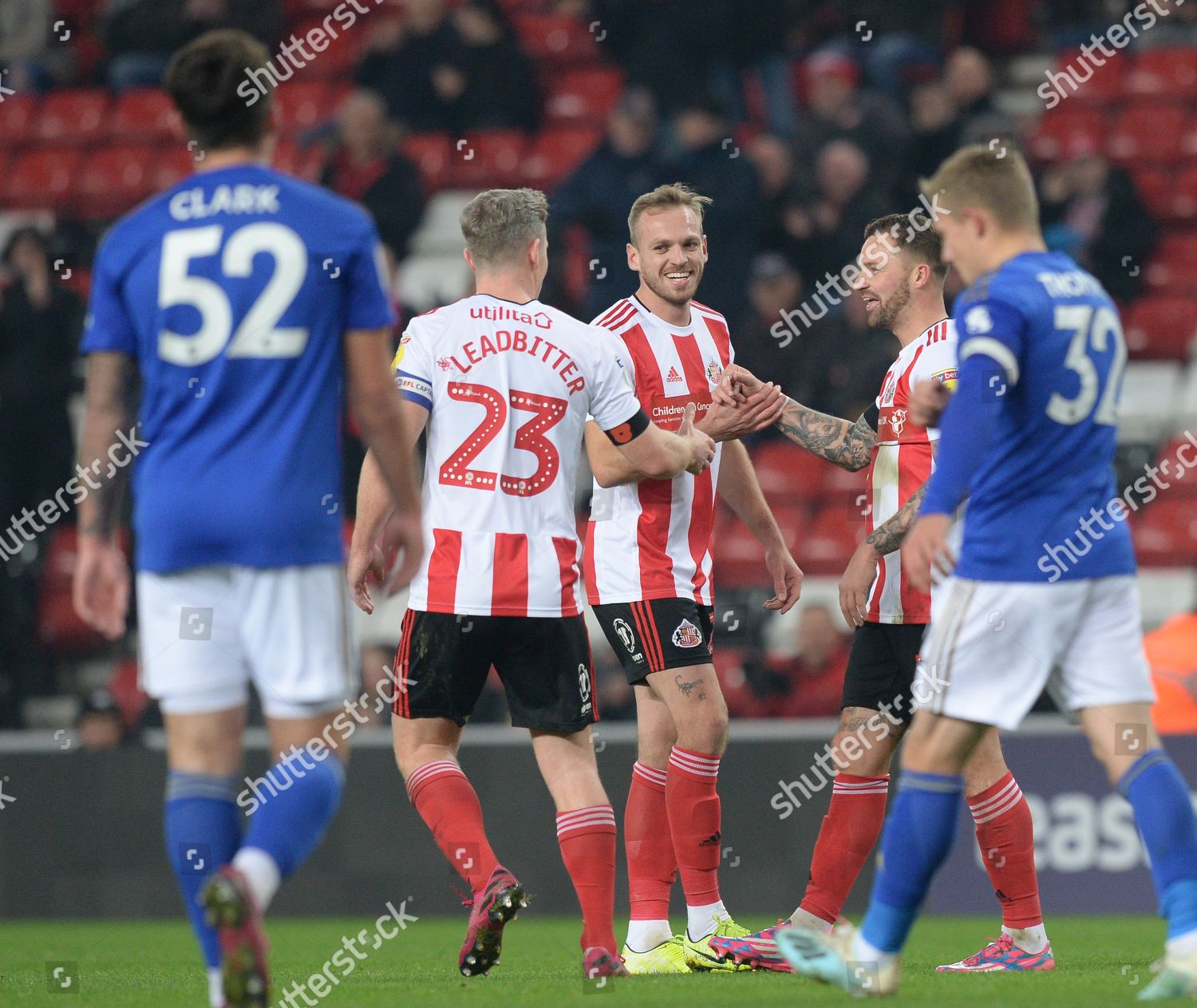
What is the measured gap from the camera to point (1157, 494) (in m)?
12.0

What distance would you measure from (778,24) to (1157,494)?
17.0 feet

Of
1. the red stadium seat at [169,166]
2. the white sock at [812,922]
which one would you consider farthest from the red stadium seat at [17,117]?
the white sock at [812,922]

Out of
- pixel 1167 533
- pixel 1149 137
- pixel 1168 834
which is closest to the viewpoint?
pixel 1168 834

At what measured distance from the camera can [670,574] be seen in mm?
6363

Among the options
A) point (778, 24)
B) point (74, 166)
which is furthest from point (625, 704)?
point (74, 166)

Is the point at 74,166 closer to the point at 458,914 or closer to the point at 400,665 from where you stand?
the point at 458,914

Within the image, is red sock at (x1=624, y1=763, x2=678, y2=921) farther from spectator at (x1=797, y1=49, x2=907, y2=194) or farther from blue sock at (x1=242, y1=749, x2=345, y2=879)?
spectator at (x1=797, y1=49, x2=907, y2=194)

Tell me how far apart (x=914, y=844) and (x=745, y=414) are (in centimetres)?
207

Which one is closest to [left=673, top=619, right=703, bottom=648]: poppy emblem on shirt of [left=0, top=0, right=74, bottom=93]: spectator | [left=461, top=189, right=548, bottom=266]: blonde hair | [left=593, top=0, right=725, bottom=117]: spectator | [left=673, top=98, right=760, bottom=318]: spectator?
[left=461, top=189, right=548, bottom=266]: blonde hair

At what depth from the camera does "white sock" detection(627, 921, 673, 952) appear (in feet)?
20.5

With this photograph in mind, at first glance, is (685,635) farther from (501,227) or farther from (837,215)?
(837,215)

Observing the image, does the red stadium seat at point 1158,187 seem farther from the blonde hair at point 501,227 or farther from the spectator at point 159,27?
the blonde hair at point 501,227

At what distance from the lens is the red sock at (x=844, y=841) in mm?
6055

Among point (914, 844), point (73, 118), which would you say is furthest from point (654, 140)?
point (914, 844)
